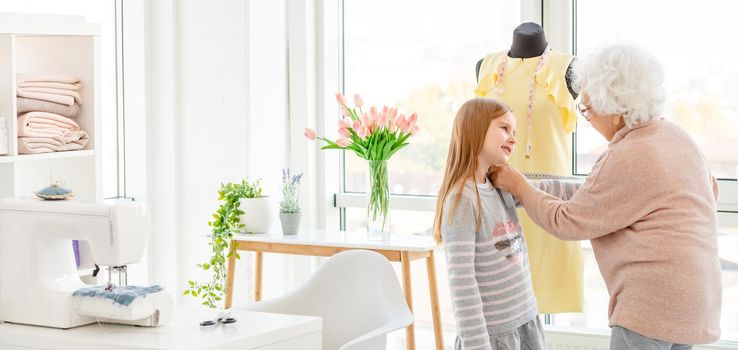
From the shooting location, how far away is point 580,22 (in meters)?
3.84

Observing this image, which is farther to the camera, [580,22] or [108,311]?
[580,22]

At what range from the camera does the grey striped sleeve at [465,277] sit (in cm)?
237

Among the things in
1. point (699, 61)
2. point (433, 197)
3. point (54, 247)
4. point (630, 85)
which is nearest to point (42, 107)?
point (54, 247)

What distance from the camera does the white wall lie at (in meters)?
4.12

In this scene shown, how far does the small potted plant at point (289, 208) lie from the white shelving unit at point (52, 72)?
83cm

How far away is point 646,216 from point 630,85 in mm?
326

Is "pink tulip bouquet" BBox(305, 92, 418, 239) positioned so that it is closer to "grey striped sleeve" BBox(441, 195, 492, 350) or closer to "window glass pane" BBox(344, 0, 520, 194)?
"window glass pane" BBox(344, 0, 520, 194)

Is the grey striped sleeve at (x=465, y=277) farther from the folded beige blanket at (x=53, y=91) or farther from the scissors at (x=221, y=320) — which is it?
the folded beige blanket at (x=53, y=91)

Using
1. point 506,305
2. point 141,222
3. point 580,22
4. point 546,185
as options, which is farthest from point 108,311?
point 580,22

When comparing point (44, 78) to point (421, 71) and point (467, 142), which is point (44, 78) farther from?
point (421, 71)

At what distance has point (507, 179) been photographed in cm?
257

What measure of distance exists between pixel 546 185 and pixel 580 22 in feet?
4.42

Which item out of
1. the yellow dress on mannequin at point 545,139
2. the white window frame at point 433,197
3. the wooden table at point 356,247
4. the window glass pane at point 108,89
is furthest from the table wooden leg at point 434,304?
the window glass pane at point 108,89

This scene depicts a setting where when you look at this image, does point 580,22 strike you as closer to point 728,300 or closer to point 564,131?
point 564,131
